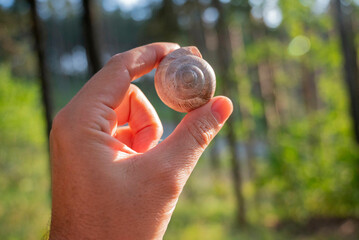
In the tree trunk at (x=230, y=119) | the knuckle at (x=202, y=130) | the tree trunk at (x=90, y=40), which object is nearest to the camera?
the knuckle at (x=202, y=130)

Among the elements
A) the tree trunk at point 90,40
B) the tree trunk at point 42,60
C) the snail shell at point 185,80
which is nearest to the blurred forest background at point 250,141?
the tree trunk at point 42,60

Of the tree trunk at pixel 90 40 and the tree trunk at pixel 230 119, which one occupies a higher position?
the tree trunk at pixel 90 40

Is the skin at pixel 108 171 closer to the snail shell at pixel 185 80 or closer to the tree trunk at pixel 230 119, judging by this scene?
the snail shell at pixel 185 80

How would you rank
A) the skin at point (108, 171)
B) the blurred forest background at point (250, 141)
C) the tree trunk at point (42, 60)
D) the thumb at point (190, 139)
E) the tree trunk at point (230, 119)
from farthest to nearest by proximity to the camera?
the tree trunk at point (230, 119) → the blurred forest background at point (250, 141) → the tree trunk at point (42, 60) → the thumb at point (190, 139) → the skin at point (108, 171)

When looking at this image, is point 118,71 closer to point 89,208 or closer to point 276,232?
point 89,208

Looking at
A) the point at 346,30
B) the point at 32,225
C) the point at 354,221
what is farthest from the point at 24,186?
the point at 346,30
